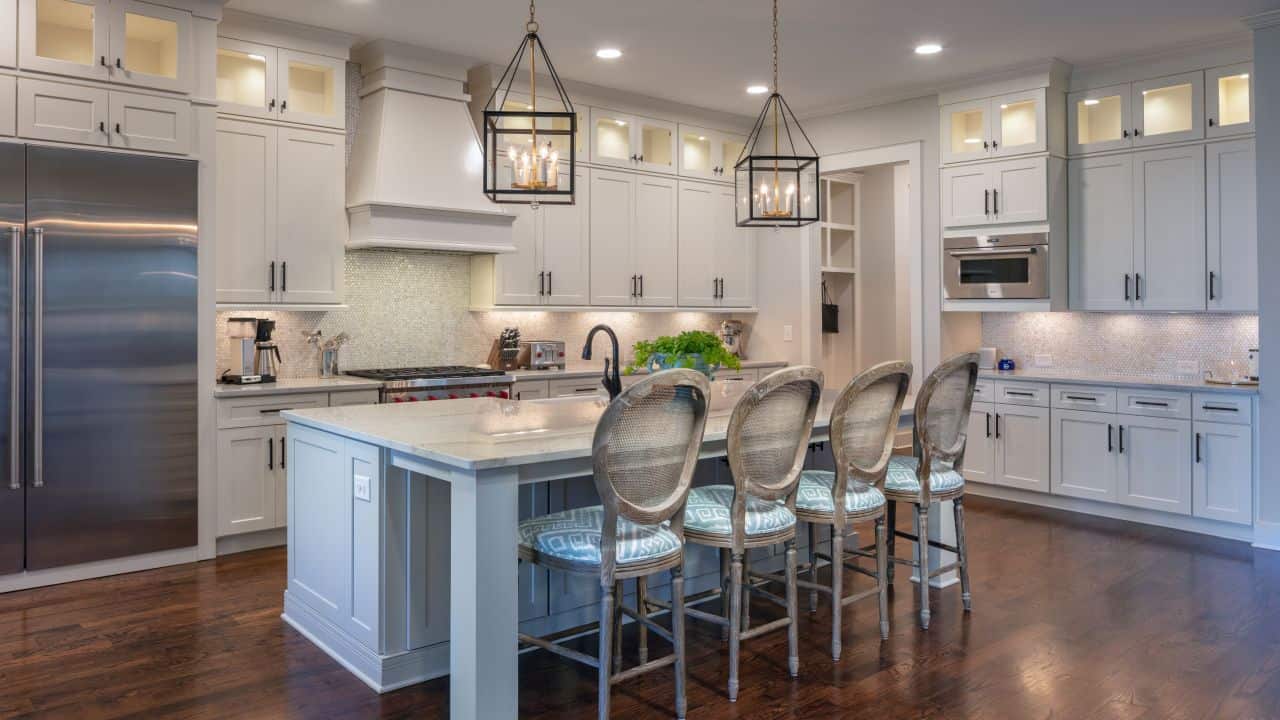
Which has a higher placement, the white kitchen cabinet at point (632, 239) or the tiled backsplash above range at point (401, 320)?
the white kitchen cabinet at point (632, 239)

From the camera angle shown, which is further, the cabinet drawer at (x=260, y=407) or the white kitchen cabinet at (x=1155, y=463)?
the white kitchen cabinet at (x=1155, y=463)

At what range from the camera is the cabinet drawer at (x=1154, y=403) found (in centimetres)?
537

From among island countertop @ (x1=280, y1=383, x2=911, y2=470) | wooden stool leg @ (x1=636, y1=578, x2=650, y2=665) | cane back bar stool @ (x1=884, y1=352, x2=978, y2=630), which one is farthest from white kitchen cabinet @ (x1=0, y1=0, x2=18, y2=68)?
cane back bar stool @ (x1=884, y1=352, x2=978, y2=630)

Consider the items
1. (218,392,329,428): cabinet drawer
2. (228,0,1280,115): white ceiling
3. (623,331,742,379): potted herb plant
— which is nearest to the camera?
(623,331,742,379): potted herb plant

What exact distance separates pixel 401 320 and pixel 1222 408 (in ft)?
16.2

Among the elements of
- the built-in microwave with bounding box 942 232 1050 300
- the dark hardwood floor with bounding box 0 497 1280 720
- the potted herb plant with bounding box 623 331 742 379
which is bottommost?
the dark hardwood floor with bounding box 0 497 1280 720

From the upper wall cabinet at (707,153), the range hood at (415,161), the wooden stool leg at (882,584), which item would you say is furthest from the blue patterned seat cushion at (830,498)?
the upper wall cabinet at (707,153)

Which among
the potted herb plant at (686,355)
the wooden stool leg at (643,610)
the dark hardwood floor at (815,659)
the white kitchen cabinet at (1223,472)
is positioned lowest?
the dark hardwood floor at (815,659)

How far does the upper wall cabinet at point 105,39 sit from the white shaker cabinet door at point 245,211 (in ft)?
1.42

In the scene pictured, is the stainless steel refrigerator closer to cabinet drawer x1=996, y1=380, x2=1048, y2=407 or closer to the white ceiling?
the white ceiling

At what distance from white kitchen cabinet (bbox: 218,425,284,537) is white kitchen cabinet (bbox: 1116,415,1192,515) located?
494 cm

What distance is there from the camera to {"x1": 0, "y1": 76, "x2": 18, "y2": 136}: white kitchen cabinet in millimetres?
4062

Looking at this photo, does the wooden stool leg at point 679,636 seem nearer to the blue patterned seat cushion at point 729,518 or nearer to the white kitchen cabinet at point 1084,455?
the blue patterned seat cushion at point 729,518

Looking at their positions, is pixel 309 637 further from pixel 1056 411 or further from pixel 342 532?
pixel 1056 411
